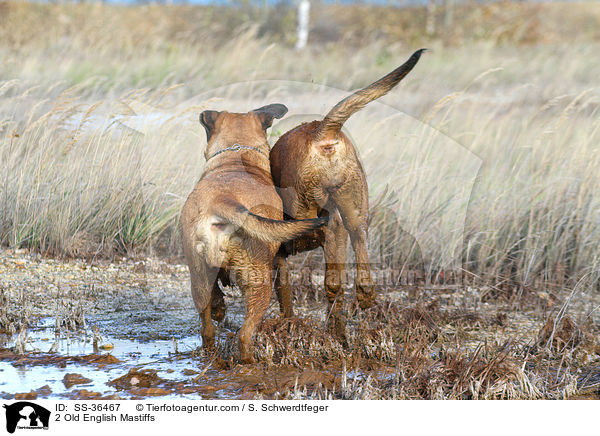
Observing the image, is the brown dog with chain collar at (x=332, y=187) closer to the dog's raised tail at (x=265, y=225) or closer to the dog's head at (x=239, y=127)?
the dog's head at (x=239, y=127)

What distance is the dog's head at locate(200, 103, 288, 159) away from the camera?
3.98 meters

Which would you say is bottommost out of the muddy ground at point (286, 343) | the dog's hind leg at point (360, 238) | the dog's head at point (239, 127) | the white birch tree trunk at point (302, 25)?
the muddy ground at point (286, 343)

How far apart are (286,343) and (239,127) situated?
4.60 feet

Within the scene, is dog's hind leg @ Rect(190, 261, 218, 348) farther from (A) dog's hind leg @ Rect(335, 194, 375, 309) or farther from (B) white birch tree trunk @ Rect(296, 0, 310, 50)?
(B) white birch tree trunk @ Rect(296, 0, 310, 50)

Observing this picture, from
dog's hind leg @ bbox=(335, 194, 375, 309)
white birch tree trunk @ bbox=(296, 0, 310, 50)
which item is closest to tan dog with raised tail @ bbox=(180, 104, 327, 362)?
dog's hind leg @ bbox=(335, 194, 375, 309)

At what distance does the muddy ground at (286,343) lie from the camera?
11.6 ft

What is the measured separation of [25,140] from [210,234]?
430 centimetres

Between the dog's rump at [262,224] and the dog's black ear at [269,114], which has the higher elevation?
the dog's black ear at [269,114]

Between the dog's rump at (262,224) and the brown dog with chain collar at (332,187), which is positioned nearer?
the dog's rump at (262,224)

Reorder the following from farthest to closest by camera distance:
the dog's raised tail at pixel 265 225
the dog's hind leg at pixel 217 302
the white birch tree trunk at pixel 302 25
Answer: the white birch tree trunk at pixel 302 25
the dog's hind leg at pixel 217 302
the dog's raised tail at pixel 265 225

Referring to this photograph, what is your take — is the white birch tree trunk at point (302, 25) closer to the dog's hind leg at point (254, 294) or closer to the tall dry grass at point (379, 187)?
the tall dry grass at point (379, 187)
